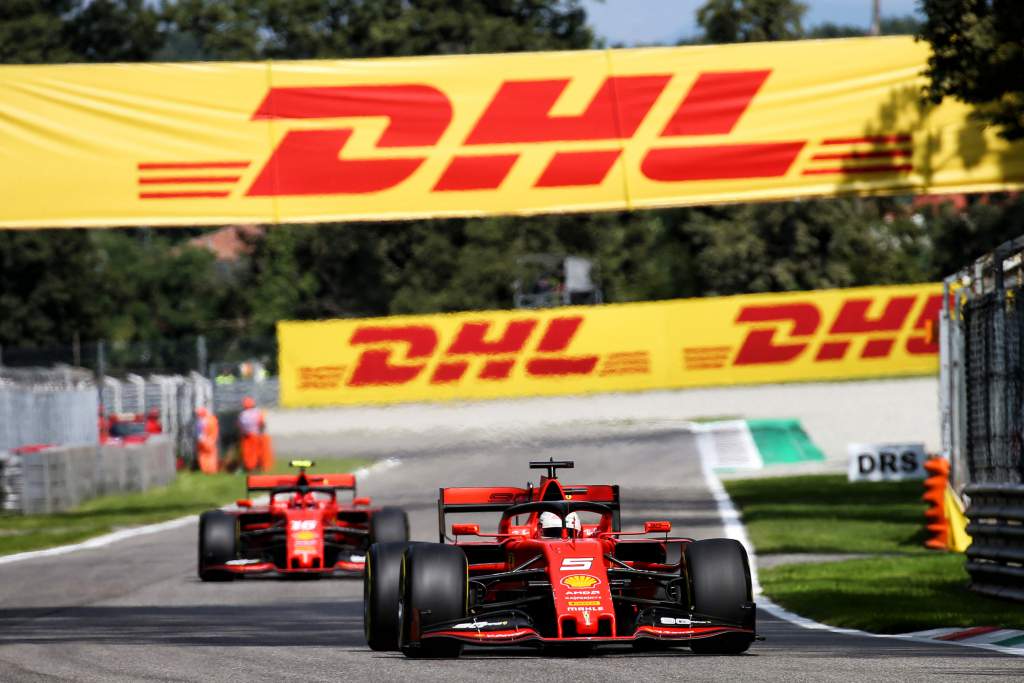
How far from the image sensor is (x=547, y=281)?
200 feet

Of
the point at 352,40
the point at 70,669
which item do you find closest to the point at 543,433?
the point at 70,669

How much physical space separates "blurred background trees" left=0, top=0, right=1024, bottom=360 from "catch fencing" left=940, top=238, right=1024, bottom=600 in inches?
1502

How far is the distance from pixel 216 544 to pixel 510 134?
213 inches

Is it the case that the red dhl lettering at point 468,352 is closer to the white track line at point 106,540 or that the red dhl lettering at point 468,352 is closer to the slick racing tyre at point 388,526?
the white track line at point 106,540

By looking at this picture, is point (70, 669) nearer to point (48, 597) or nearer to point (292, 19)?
point (48, 597)

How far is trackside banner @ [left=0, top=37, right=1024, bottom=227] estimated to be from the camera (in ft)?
64.3

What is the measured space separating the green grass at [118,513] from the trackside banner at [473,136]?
17.2 ft

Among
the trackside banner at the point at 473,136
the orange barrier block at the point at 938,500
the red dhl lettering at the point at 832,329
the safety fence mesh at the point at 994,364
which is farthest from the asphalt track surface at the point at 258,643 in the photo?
the red dhl lettering at the point at 832,329

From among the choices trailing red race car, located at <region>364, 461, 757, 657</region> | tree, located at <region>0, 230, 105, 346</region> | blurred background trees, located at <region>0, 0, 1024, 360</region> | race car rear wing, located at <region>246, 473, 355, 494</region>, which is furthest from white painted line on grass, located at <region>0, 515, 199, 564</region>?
tree, located at <region>0, 230, 105, 346</region>

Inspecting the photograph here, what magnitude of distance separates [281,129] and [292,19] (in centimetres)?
6553

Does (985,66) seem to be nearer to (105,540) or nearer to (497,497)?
(497,497)

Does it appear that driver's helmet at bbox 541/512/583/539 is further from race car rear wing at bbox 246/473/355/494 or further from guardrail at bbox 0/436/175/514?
guardrail at bbox 0/436/175/514

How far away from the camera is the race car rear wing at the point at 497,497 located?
37.6 feet

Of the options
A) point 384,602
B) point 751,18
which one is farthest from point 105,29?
point 384,602
